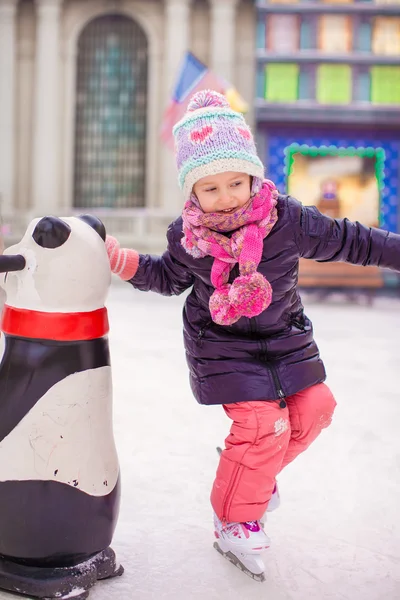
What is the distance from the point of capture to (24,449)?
98 centimetres

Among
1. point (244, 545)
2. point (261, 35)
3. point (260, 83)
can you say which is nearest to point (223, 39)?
point (261, 35)

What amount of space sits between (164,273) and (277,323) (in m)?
0.27

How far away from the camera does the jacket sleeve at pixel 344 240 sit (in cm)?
117

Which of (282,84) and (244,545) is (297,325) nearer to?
(244,545)

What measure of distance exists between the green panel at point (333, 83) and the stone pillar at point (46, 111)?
406 cm

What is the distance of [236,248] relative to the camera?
1.13 metres

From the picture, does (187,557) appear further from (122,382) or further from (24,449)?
(122,382)

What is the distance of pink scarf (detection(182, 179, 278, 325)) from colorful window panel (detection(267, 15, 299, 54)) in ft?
26.0

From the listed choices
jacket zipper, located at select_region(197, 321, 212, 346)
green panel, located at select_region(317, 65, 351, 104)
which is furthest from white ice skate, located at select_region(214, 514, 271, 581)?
green panel, located at select_region(317, 65, 351, 104)

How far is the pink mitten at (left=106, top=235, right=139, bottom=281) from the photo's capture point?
1.21 metres

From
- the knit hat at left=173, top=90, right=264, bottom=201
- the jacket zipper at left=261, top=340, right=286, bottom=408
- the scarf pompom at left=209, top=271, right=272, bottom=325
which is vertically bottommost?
the jacket zipper at left=261, top=340, right=286, bottom=408

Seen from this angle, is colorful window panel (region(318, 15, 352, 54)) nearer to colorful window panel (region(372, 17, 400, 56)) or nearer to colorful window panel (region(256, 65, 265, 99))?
colorful window panel (region(372, 17, 400, 56))

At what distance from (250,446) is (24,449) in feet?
1.42

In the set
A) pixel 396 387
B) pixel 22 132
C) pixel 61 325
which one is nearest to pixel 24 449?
pixel 61 325
